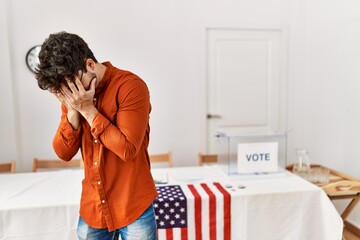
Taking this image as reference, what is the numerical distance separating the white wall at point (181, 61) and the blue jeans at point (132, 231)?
2.05 m

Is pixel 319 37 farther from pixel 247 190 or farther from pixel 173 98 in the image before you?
pixel 247 190

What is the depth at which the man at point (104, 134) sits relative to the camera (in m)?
0.97

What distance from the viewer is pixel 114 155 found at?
1.12 m

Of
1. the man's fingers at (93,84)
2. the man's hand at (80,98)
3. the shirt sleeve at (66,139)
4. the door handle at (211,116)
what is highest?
the man's fingers at (93,84)

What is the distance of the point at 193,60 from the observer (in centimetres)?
324

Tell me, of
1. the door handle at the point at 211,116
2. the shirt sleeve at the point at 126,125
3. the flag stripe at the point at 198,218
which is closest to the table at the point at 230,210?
the flag stripe at the point at 198,218

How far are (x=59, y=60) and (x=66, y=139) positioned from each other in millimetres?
316

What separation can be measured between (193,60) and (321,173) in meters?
1.61

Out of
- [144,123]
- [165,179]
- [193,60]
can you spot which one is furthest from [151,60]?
[144,123]

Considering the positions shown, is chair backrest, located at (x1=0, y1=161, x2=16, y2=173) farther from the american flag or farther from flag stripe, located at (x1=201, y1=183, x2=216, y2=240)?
flag stripe, located at (x1=201, y1=183, x2=216, y2=240)

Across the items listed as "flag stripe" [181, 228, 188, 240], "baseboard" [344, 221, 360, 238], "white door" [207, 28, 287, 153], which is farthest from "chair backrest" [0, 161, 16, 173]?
"baseboard" [344, 221, 360, 238]

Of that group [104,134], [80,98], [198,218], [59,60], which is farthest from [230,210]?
[59,60]

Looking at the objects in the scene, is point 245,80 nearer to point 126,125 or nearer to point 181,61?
point 181,61

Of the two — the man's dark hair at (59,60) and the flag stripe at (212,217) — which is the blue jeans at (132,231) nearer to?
the man's dark hair at (59,60)
